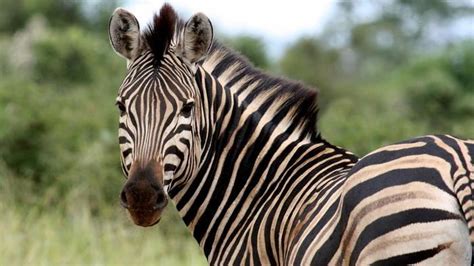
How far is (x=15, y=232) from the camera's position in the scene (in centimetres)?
1062

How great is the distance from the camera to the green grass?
10.1 m

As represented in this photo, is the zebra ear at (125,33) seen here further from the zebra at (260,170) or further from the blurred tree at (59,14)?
the blurred tree at (59,14)

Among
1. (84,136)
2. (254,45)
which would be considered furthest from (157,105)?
(254,45)

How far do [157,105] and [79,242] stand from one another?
5.85 metres

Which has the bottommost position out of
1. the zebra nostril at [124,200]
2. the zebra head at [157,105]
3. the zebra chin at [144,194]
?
the zebra nostril at [124,200]

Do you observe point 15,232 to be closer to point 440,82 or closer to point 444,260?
point 444,260

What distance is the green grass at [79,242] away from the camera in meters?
10.1

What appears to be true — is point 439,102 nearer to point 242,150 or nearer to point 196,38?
point 242,150

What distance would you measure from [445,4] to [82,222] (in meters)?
55.7

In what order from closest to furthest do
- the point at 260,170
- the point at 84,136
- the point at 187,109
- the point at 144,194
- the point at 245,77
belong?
the point at 144,194, the point at 187,109, the point at 260,170, the point at 245,77, the point at 84,136

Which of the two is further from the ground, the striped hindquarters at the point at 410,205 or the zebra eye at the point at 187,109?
the striped hindquarters at the point at 410,205

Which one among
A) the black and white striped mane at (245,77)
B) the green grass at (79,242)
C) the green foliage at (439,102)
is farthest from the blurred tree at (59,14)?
the black and white striped mane at (245,77)

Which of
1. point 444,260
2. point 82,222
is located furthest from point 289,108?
point 82,222

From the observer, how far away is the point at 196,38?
5723 millimetres
